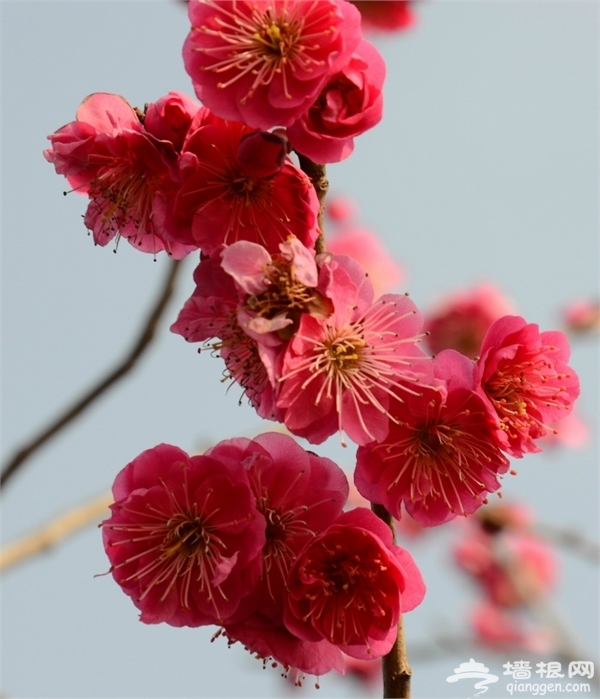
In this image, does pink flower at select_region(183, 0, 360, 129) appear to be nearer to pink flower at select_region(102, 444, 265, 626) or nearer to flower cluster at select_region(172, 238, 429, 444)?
flower cluster at select_region(172, 238, 429, 444)

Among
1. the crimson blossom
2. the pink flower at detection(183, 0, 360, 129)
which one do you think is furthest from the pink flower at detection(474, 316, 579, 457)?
the pink flower at detection(183, 0, 360, 129)

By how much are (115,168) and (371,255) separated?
346cm

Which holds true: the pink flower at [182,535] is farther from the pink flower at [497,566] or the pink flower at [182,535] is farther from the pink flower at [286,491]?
the pink flower at [497,566]

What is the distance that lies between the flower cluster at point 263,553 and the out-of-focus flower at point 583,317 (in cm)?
298

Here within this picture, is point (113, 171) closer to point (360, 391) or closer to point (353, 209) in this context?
point (360, 391)

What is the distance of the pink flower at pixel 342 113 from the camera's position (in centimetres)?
128

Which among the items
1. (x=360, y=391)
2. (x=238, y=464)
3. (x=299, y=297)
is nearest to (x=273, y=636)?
(x=238, y=464)

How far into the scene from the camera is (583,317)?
427 centimetres

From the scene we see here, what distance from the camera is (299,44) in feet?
4.24

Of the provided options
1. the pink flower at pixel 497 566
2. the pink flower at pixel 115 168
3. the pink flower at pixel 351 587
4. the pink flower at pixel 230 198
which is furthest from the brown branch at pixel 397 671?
the pink flower at pixel 497 566

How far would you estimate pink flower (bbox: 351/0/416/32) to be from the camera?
3109 millimetres

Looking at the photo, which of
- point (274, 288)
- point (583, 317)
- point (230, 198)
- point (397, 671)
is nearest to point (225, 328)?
point (274, 288)

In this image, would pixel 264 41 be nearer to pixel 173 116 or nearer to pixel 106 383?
pixel 173 116

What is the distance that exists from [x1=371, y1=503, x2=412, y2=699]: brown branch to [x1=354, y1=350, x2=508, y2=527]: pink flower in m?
0.07
